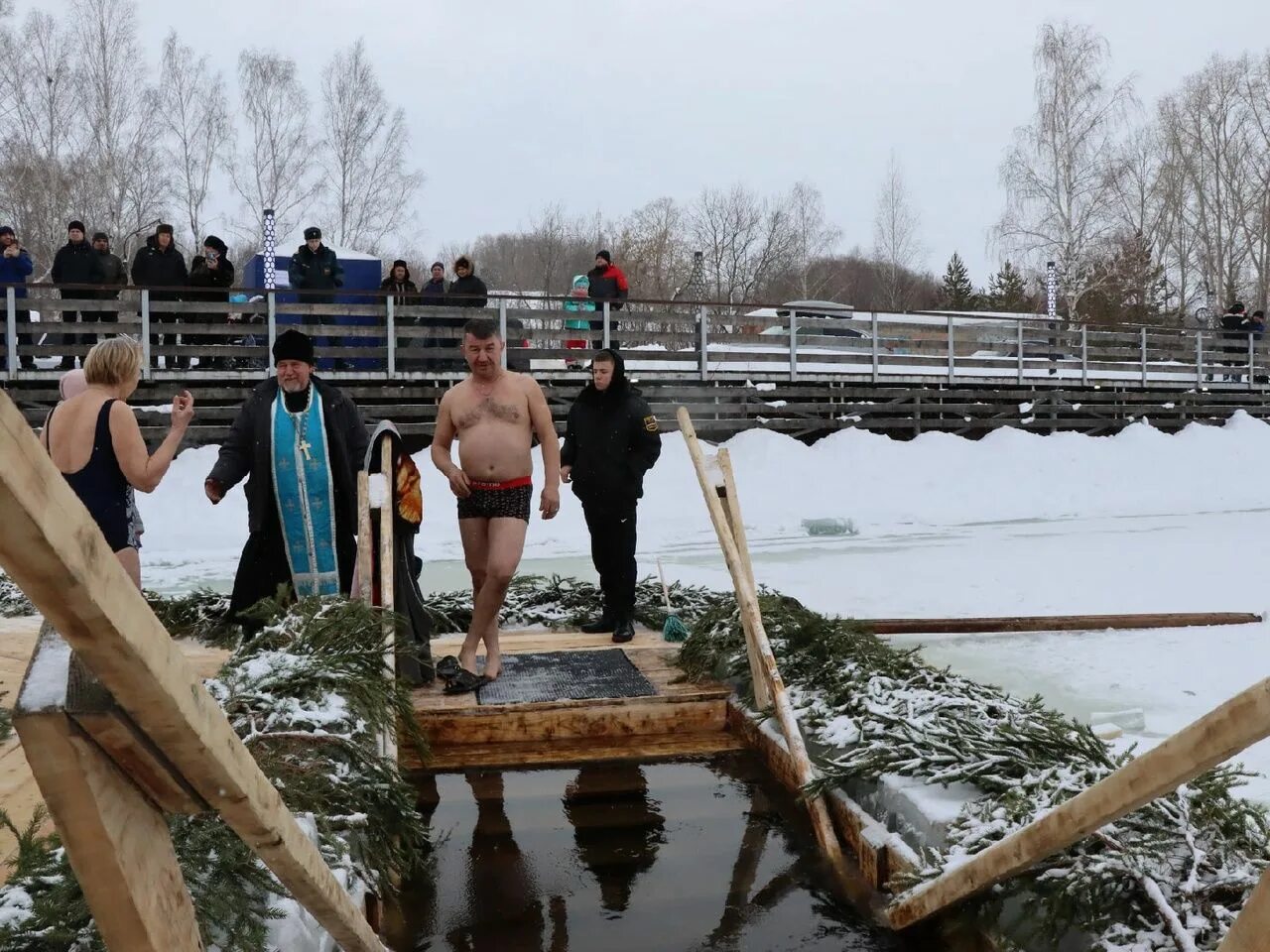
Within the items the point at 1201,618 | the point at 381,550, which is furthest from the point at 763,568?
the point at 381,550

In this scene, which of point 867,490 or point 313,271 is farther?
point 867,490

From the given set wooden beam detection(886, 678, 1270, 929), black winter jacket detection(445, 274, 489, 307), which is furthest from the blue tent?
wooden beam detection(886, 678, 1270, 929)

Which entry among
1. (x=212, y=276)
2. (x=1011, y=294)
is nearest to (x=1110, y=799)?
(x=212, y=276)

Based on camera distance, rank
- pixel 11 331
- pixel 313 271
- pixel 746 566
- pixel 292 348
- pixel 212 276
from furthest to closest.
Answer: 1. pixel 313 271
2. pixel 212 276
3. pixel 11 331
4. pixel 292 348
5. pixel 746 566

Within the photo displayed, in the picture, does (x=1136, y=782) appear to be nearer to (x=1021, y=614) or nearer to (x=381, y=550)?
(x=381, y=550)

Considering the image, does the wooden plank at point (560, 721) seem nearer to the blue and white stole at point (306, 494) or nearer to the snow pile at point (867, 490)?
the blue and white stole at point (306, 494)

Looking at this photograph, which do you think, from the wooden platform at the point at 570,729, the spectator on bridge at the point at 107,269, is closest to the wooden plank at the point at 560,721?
the wooden platform at the point at 570,729

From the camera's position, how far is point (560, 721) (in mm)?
5441

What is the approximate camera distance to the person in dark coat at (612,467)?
7168mm

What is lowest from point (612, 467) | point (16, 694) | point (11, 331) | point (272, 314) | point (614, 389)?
point (16, 694)

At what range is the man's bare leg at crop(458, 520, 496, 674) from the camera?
5930 mm

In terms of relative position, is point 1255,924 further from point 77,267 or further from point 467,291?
point 77,267

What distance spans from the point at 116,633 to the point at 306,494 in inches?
204

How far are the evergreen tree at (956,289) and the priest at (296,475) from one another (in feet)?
156
